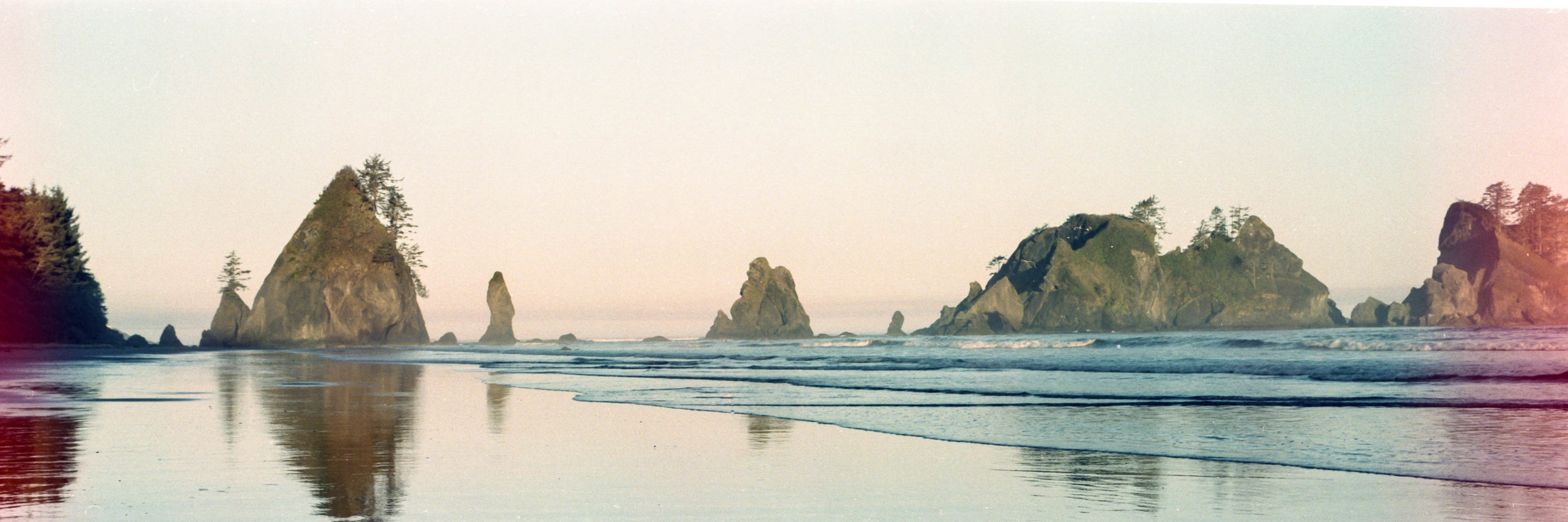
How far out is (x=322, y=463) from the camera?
965 centimetres

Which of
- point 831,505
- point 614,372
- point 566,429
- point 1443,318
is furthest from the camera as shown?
point 1443,318

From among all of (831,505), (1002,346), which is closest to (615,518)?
(831,505)

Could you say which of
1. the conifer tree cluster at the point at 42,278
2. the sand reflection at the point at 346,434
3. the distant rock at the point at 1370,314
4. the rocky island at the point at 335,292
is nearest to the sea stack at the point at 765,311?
the rocky island at the point at 335,292

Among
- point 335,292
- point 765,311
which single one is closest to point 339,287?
point 335,292

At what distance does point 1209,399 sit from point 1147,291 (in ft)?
501

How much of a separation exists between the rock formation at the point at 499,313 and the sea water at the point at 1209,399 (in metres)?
96.2

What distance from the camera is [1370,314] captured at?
132125mm

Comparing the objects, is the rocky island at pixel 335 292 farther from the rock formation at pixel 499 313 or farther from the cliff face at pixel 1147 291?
the cliff face at pixel 1147 291

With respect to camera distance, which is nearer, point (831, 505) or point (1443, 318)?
point (831, 505)

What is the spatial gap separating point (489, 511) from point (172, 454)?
508cm

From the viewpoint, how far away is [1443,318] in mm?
113375

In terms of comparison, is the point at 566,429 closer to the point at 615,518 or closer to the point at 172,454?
the point at 172,454

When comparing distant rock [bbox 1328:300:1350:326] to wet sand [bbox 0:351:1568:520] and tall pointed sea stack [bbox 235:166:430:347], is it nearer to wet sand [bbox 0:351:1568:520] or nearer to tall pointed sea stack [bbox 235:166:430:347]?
tall pointed sea stack [bbox 235:166:430:347]

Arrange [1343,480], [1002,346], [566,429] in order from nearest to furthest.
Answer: [1343,480] < [566,429] < [1002,346]
